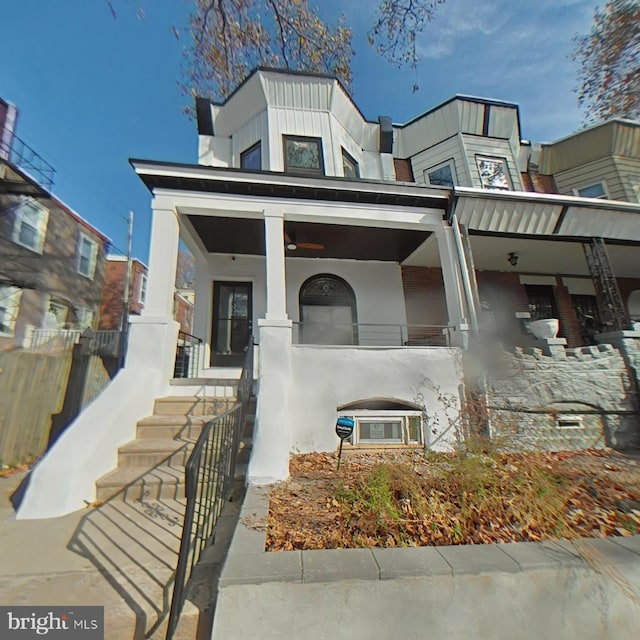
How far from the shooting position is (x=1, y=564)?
6.96 feet

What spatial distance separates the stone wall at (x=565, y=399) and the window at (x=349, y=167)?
6.18 meters

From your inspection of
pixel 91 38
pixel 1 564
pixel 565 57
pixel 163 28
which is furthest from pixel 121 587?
pixel 565 57

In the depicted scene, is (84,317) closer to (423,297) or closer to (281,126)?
(281,126)

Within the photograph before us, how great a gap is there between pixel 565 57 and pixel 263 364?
10.5 metres

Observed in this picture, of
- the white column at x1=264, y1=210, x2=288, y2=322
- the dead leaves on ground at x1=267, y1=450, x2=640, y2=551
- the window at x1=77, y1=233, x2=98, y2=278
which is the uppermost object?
the window at x1=77, y1=233, x2=98, y2=278

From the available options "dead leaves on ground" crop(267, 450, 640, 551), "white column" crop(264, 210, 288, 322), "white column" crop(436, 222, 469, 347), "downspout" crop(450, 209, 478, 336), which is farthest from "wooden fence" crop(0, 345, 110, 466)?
"downspout" crop(450, 209, 478, 336)

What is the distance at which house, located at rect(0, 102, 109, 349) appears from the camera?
10914 millimetres

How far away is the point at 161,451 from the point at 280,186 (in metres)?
4.67

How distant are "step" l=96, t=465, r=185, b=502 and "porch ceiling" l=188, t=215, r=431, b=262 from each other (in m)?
4.61

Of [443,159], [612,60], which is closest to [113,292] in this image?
[443,159]

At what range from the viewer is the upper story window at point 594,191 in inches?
357

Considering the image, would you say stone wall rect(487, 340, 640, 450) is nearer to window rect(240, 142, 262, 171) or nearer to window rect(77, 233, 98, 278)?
window rect(240, 142, 262, 171)

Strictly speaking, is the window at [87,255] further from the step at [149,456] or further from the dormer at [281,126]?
the step at [149,456]

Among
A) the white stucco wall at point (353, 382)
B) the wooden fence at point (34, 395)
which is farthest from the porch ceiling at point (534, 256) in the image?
the wooden fence at point (34, 395)
